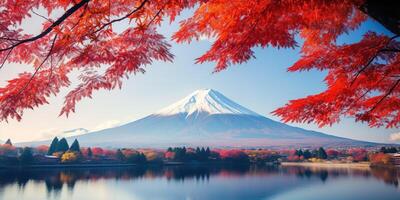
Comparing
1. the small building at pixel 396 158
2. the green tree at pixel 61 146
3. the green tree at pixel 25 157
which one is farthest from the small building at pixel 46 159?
the small building at pixel 396 158

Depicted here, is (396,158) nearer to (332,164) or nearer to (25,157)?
(332,164)

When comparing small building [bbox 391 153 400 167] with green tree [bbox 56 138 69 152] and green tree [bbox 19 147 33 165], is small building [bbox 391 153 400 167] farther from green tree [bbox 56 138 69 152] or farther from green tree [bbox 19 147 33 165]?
green tree [bbox 56 138 69 152]

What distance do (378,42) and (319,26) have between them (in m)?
1.22

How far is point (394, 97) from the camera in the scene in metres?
3.91

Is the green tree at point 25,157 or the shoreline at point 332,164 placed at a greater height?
the green tree at point 25,157

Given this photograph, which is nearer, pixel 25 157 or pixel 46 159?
pixel 25 157

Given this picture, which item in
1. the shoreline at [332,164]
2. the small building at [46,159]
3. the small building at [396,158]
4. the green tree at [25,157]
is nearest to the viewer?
the small building at [396,158]

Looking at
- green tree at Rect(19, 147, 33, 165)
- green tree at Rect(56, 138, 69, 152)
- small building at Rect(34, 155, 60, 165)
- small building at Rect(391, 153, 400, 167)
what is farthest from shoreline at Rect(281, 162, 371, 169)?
green tree at Rect(19, 147, 33, 165)

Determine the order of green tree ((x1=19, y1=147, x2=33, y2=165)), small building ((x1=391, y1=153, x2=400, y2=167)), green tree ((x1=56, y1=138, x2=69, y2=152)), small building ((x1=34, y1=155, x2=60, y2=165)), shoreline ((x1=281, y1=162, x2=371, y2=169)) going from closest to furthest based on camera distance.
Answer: small building ((x1=391, y1=153, x2=400, y2=167)), green tree ((x1=19, y1=147, x2=33, y2=165)), small building ((x1=34, y1=155, x2=60, y2=165)), green tree ((x1=56, y1=138, x2=69, y2=152)), shoreline ((x1=281, y1=162, x2=371, y2=169))

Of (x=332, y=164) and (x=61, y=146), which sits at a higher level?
(x=61, y=146)

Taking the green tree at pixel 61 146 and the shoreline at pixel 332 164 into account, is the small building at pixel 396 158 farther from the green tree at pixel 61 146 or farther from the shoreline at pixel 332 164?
the green tree at pixel 61 146

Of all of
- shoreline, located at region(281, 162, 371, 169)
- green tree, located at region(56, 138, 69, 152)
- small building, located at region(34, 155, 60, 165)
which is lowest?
shoreline, located at region(281, 162, 371, 169)

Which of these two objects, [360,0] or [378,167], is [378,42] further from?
[378,167]

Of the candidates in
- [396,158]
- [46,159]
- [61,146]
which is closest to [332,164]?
[396,158]
